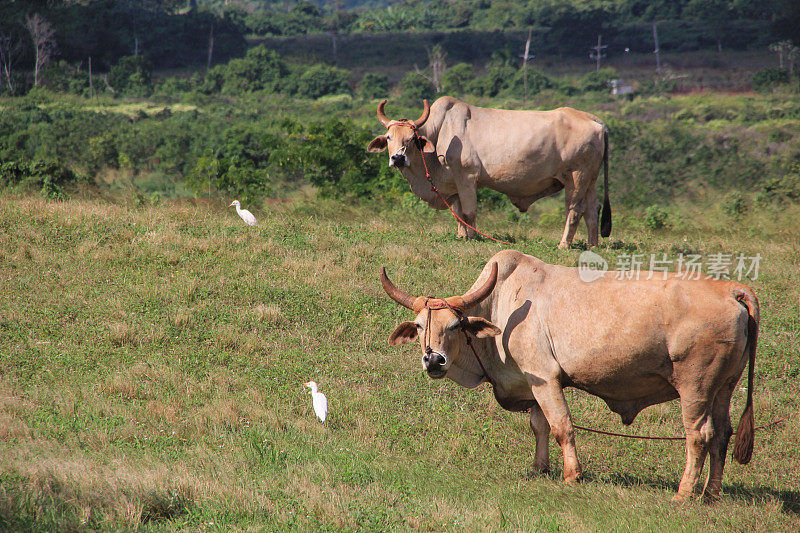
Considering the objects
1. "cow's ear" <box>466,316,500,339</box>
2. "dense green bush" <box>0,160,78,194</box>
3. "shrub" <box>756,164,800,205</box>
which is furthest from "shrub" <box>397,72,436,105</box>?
"cow's ear" <box>466,316,500,339</box>

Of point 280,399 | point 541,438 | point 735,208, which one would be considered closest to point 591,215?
point 541,438

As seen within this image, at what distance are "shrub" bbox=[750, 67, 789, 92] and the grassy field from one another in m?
52.5

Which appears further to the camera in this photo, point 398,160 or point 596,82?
point 596,82

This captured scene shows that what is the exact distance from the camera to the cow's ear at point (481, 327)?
6.66 m

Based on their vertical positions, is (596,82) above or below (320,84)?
above

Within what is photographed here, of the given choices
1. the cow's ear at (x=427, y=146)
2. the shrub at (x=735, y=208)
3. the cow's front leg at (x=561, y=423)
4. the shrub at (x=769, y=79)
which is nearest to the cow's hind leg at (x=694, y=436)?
the cow's front leg at (x=561, y=423)

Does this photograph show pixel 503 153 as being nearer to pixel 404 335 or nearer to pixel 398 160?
pixel 398 160

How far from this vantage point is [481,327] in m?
6.72

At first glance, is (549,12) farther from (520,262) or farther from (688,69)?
(520,262)

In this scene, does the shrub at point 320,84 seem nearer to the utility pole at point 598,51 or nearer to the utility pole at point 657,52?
the utility pole at point 598,51

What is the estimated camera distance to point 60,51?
67.8m

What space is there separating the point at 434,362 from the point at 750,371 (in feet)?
8.24

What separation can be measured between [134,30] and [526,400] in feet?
268

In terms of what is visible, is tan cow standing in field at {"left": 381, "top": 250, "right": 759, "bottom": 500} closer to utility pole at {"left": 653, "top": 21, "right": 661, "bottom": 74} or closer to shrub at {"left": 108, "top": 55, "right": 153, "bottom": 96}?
shrub at {"left": 108, "top": 55, "right": 153, "bottom": 96}
